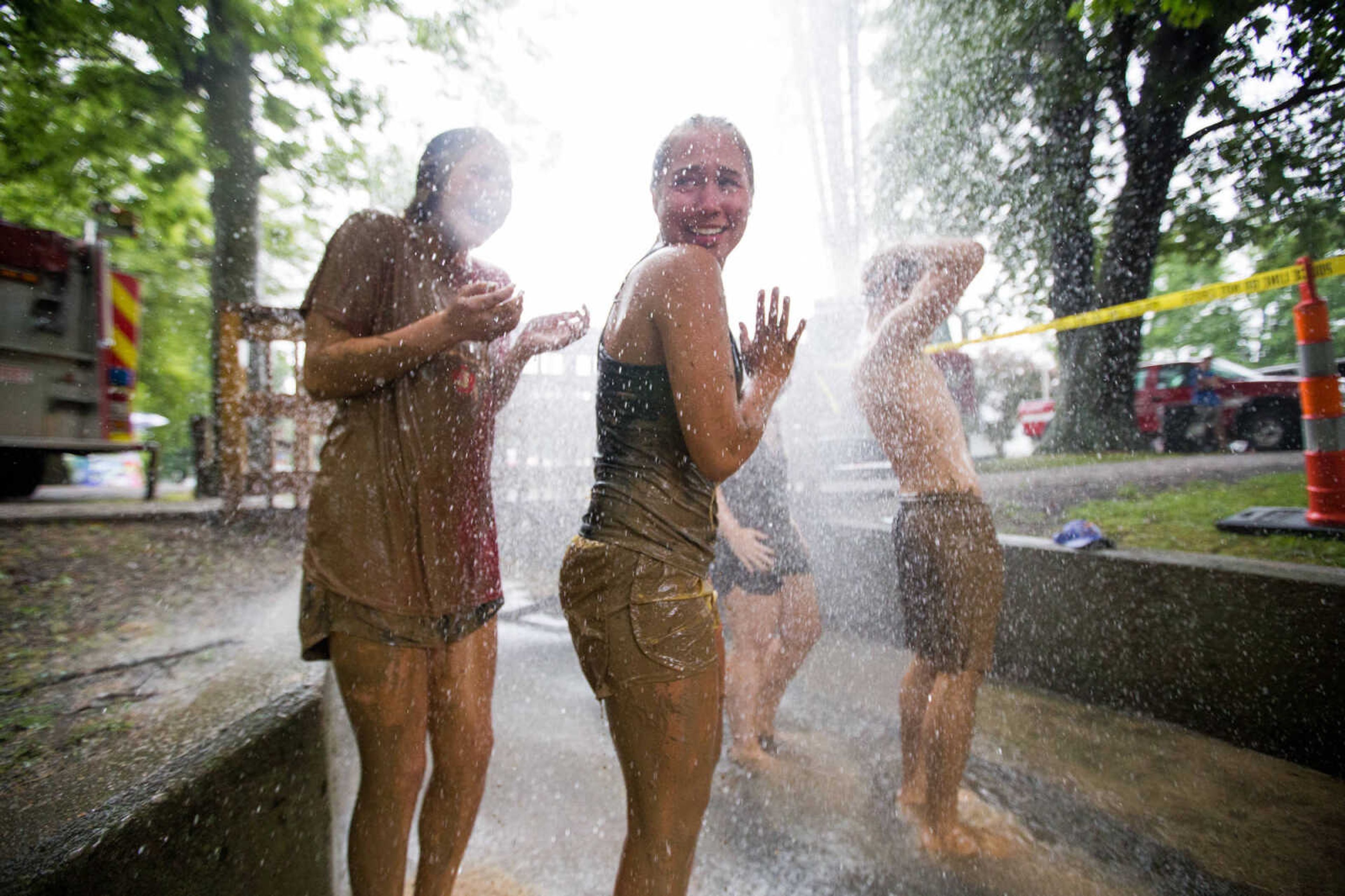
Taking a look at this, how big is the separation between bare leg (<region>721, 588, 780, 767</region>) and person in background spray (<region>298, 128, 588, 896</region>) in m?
1.69

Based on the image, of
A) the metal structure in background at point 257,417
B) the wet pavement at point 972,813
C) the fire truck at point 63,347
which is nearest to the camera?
the wet pavement at point 972,813

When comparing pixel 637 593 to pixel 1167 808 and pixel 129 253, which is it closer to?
pixel 1167 808

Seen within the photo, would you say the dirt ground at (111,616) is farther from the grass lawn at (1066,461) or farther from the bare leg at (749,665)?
the grass lawn at (1066,461)

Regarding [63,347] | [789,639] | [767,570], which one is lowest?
[789,639]

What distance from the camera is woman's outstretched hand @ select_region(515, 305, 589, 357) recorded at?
2.09 m

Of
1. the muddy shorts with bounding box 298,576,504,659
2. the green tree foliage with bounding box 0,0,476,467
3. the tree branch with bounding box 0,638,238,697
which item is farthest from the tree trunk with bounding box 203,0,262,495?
the muddy shorts with bounding box 298,576,504,659

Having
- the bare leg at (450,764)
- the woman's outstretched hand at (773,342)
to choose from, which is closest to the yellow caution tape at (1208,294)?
the woman's outstretched hand at (773,342)

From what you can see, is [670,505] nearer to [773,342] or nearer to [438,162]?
[773,342]

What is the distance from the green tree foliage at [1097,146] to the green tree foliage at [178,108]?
728 cm

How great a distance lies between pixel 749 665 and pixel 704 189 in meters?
2.56

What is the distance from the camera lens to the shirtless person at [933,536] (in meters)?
2.50

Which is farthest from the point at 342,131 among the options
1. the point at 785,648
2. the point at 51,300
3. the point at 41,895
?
the point at 41,895

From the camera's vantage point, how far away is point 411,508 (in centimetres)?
176

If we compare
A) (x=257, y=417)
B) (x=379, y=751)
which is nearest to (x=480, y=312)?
(x=379, y=751)
